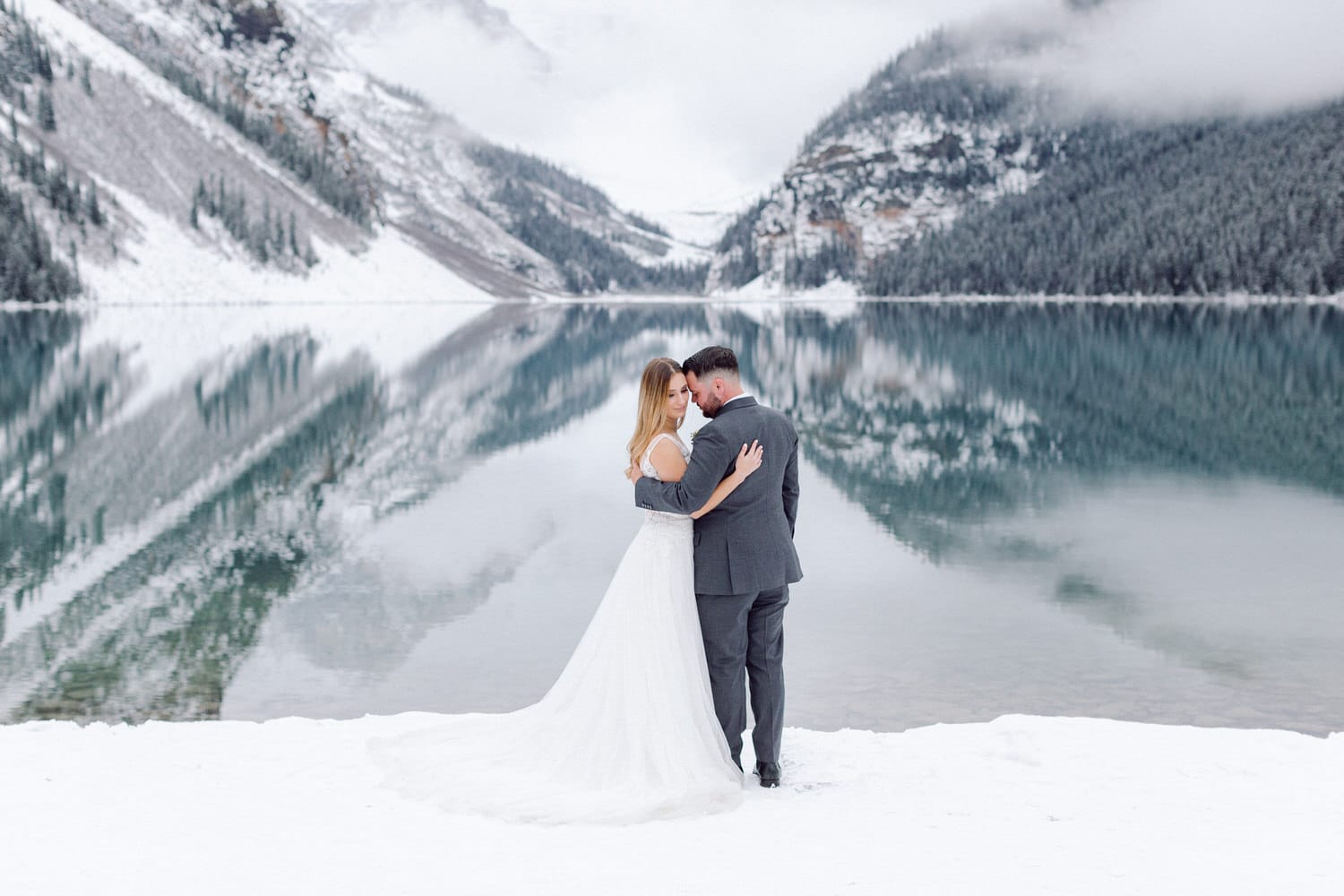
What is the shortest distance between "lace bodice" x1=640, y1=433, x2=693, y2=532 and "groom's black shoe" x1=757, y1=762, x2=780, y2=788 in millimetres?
1717

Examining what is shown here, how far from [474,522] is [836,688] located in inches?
397

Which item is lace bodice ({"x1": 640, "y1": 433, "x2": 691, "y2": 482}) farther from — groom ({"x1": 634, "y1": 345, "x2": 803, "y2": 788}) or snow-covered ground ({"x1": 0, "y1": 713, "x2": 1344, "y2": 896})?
snow-covered ground ({"x1": 0, "y1": 713, "x2": 1344, "y2": 896})

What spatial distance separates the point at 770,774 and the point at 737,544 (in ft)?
5.38

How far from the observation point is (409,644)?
549 inches

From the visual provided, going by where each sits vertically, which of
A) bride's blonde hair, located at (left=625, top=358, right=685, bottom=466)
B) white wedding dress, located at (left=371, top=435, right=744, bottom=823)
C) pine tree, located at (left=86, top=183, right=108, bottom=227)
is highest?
pine tree, located at (left=86, top=183, right=108, bottom=227)

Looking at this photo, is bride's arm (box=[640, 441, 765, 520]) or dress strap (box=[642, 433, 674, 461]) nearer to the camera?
bride's arm (box=[640, 441, 765, 520])

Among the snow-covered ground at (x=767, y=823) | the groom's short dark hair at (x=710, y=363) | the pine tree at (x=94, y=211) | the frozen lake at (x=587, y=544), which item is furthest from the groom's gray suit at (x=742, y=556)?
the pine tree at (x=94, y=211)

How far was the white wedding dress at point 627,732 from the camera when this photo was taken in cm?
782

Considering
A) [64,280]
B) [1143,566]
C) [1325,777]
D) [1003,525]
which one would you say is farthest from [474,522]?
[64,280]

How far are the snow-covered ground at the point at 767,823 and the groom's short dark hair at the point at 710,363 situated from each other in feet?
9.10

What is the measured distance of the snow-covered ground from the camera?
6441 mm

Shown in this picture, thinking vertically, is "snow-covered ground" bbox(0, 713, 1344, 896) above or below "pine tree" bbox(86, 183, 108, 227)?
below

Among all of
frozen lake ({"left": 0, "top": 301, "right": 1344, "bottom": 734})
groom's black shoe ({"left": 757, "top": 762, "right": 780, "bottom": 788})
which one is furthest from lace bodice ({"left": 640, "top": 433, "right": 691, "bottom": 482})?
frozen lake ({"left": 0, "top": 301, "right": 1344, "bottom": 734})

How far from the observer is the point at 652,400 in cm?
788
